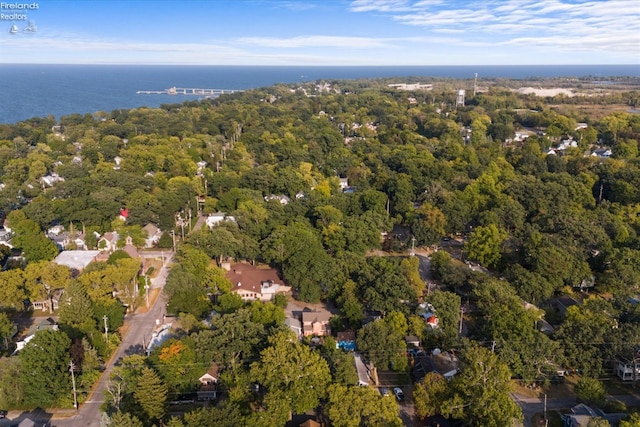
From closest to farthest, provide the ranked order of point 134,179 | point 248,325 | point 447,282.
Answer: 1. point 248,325
2. point 447,282
3. point 134,179

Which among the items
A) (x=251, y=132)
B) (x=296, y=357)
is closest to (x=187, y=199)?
(x=296, y=357)

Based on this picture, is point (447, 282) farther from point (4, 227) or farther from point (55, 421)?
point (4, 227)

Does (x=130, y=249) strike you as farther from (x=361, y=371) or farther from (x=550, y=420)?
(x=550, y=420)

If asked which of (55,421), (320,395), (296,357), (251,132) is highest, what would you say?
(251,132)

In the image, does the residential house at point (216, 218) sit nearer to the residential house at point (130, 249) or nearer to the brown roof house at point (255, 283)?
the residential house at point (130, 249)

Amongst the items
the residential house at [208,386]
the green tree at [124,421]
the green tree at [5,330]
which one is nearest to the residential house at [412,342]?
the residential house at [208,386]

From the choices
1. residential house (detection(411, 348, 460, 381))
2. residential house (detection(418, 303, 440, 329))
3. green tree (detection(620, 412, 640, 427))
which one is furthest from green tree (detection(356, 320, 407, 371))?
green tree (detection(620, 412, 640, 427))
